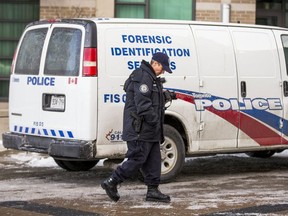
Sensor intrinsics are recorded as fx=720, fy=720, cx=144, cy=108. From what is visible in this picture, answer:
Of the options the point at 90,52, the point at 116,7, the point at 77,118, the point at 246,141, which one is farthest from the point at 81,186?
the point at 116,7

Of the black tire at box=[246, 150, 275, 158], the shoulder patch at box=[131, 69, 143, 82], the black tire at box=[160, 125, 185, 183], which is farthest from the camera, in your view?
the black tire at box=[246, 150, 275, 158]

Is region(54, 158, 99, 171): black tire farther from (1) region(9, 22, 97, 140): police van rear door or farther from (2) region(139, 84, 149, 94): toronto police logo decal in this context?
(2) region(139, 84, 149, 94): toronto police logo decal

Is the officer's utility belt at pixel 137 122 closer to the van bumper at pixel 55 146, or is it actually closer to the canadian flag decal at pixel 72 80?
the van bumper at pixel 55 146

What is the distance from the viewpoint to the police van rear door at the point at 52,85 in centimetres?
859

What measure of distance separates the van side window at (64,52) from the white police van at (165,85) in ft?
0.05

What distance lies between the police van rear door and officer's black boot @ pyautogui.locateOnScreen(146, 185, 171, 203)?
1.10m

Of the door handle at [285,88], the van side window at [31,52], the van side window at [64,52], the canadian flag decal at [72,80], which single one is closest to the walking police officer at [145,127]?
the canadian flag decal at [72,80]

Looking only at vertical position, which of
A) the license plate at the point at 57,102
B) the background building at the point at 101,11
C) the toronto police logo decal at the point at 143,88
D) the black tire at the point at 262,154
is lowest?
the black tire at the point at 262,154

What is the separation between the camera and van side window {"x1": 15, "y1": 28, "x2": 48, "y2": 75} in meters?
9.28

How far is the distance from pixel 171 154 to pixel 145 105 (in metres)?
1.73

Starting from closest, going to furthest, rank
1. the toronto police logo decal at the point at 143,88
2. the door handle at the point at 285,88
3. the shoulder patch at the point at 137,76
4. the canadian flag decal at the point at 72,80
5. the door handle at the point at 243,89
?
the toronto police logo decal at the point at 143,88 → the shoulder patch at the point at 137,76 → the canadian flag decal at the point at 72,80 → the door handle at the point at 243,89 → the door handle at the point at 285,88

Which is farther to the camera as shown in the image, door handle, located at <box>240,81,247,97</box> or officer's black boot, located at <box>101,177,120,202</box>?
door handle, located at <box>240,81,247,97</box>

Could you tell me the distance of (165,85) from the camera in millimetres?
9117

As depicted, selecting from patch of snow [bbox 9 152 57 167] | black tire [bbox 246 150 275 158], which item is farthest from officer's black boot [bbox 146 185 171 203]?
black tire [bbox 246 150 275 158]
